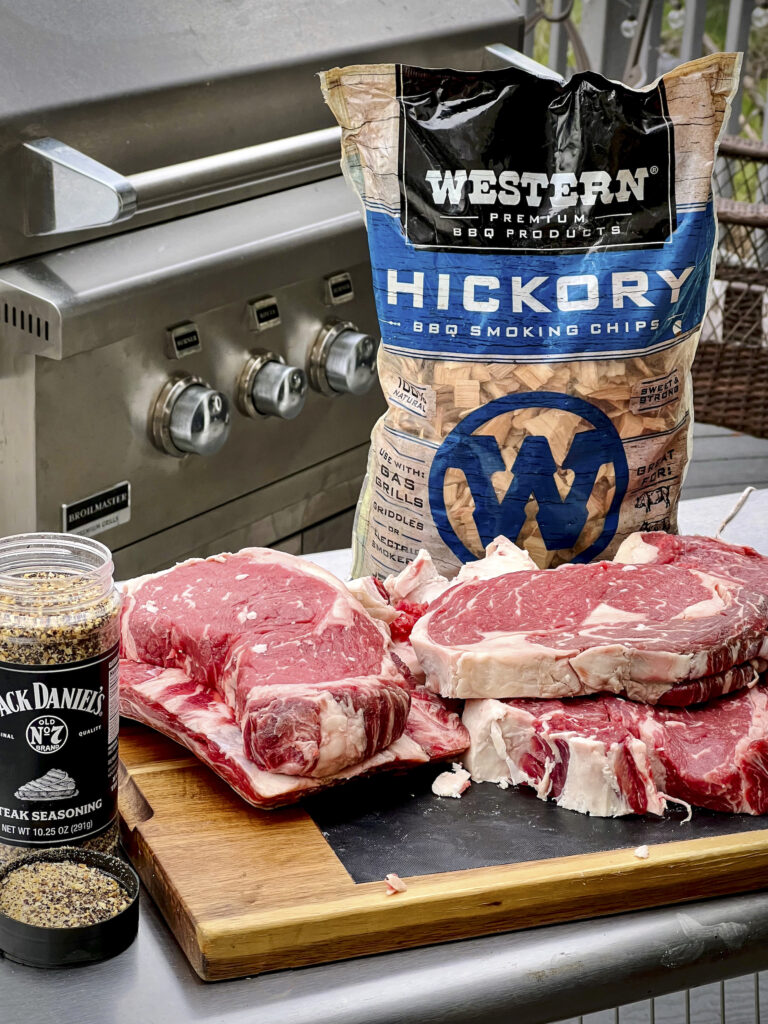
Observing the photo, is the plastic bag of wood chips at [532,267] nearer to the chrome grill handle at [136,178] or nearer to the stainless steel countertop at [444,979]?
the chrome grill handle at [136,178]

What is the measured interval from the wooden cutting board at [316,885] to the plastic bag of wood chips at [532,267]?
44cm

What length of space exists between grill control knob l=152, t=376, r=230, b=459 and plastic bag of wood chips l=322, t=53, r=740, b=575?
1.59ft

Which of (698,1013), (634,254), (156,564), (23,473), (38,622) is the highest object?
(634,254)

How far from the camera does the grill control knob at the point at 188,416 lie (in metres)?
1.79

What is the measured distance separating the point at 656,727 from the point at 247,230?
1.09 m

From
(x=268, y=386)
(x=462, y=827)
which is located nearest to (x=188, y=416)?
(x=268, y=386)

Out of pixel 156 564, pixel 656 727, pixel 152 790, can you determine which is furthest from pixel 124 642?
pixel 156 564

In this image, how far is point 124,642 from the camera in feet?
3.75

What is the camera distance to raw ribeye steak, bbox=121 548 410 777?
97 centimetres

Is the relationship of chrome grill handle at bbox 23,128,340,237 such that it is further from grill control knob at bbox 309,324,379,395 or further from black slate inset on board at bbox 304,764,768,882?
black slate inset on board at bbox 304,764,768,882

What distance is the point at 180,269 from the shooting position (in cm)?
173

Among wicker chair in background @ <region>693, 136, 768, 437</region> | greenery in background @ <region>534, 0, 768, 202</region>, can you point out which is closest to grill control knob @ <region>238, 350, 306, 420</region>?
wicker chair in background @ <region>693, 136, 768, 437</region>

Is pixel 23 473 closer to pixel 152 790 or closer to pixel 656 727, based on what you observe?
pixel 152 790

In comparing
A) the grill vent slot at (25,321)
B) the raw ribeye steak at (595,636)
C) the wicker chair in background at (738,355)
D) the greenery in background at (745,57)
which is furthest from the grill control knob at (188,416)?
the greenery in background at (745,57)
